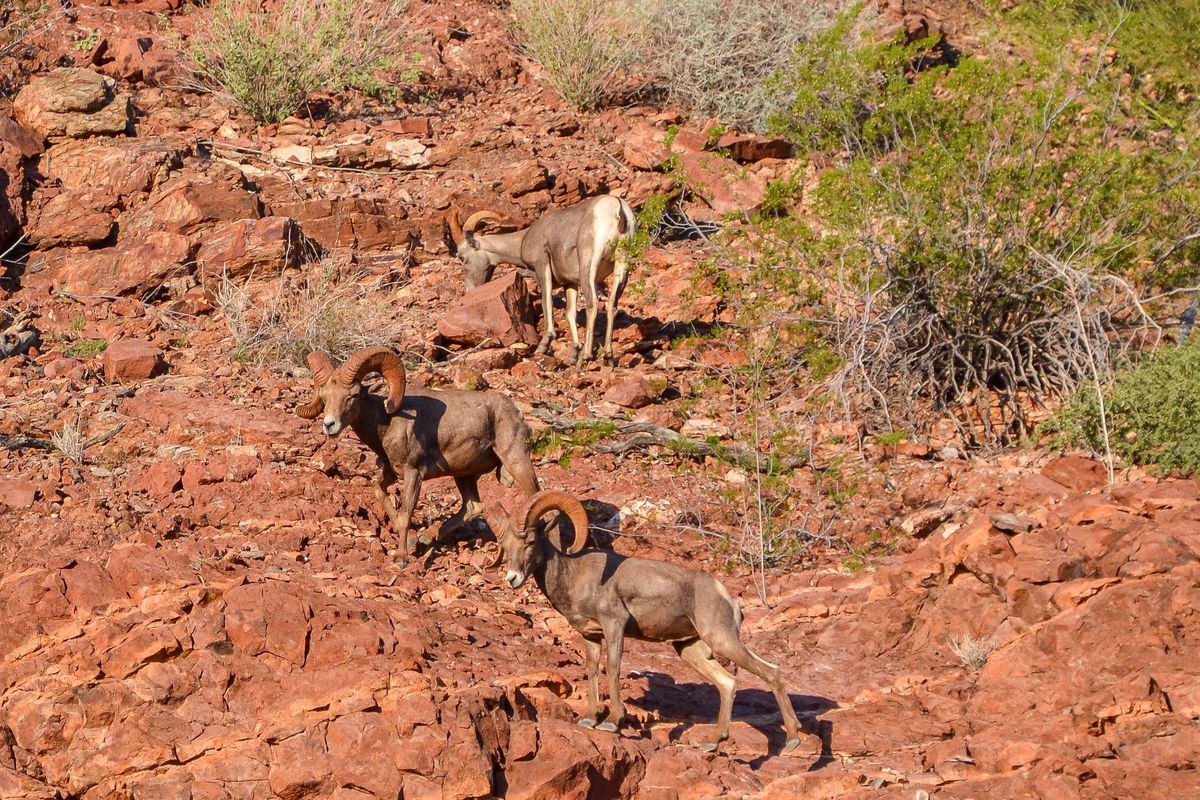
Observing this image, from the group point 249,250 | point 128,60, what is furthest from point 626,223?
point 128,60

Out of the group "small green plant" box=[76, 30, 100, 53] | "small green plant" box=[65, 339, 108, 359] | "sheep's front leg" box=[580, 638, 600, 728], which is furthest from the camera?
"small green plant" box=[76, 30, 100, 53]

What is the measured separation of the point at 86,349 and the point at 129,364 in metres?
1.24

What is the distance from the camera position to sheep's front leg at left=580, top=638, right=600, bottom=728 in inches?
309

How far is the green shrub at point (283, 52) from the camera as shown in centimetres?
2034

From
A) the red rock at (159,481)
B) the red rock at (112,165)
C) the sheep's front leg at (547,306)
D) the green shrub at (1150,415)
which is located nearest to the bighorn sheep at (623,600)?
the red rock at (159,481)

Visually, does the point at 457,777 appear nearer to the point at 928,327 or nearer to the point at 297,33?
the point at 928,327

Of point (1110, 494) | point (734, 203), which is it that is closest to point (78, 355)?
point (734, 203)

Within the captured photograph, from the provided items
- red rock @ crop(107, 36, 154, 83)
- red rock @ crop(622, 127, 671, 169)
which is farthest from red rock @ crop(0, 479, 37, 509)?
red rock @ crop(107, 36, 154, 83)

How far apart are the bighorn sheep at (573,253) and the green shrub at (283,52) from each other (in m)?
5.42

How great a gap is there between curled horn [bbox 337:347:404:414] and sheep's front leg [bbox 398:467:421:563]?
1.76ft

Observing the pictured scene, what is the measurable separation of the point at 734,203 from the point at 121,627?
43.8 ft

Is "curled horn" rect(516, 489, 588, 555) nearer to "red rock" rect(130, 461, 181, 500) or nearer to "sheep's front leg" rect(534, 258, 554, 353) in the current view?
"red rock" rect(130, 461, 181, 500)

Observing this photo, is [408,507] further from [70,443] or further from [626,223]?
[626,223]

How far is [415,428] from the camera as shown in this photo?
34.8 ft
